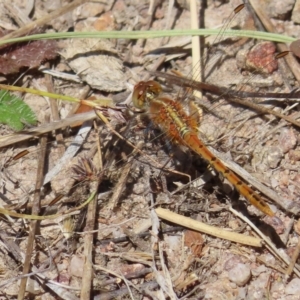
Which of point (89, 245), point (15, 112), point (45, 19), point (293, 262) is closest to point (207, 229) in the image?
point (293, 262)

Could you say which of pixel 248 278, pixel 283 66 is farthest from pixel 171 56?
pixel 248 278

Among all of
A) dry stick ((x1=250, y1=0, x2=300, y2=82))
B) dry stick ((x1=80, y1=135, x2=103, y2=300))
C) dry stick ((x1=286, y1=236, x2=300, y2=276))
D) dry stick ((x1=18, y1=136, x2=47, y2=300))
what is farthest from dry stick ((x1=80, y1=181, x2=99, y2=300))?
dry stick ((x1=250, y1=0, x2=300, y2=82))

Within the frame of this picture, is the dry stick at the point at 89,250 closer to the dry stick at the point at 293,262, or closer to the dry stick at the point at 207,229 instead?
the dry stick at the point at 207,229

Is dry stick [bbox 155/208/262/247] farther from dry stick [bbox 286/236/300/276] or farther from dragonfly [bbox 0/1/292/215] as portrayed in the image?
dragonfly [bbox 0/1/292/215]

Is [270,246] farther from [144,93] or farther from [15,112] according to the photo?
[15,112]

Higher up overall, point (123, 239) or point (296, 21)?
point (296, 21)

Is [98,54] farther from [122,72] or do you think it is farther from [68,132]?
[68,132]
